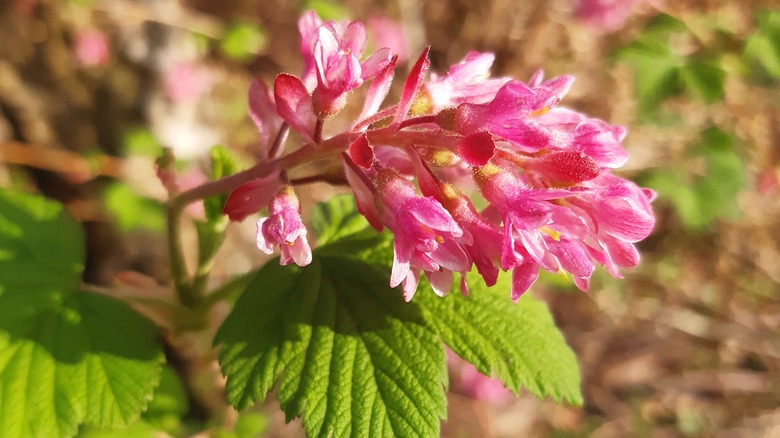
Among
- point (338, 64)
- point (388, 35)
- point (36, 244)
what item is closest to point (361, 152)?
point (338, 64)

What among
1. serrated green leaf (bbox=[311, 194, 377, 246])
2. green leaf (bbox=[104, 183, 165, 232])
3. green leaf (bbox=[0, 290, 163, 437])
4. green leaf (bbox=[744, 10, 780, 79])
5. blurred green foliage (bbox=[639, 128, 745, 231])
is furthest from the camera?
blurred green foliage (bbox=[639, 128, 745, 231])

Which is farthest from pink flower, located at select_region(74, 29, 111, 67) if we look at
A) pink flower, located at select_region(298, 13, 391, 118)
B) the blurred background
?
pink flower, located at select_region(298, 13, 391, 118)

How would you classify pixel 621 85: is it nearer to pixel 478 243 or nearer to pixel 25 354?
pixel 478 243

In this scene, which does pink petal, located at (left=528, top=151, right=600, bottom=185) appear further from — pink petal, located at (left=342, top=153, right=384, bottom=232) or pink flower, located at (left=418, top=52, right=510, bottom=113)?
pink petal, located at (left=342, top=153, right=384, bottom=232)

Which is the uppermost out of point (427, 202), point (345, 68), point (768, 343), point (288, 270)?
point (345, 68)

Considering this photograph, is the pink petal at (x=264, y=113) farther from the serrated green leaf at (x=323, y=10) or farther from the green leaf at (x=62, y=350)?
the serrated green leaf at (x=323, y=10)

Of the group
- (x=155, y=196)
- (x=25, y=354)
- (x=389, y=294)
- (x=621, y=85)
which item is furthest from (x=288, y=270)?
(x=621, y=85)

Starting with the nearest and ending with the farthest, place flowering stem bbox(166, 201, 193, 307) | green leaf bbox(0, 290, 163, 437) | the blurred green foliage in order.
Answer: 1. green leaf bbox(0, 290, 163, 437)
2. flowering stem bbox(166, 201, 193, 307)
3. the blurred green foliage

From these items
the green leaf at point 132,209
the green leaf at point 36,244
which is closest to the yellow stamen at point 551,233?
the green leaf at point 36,244
